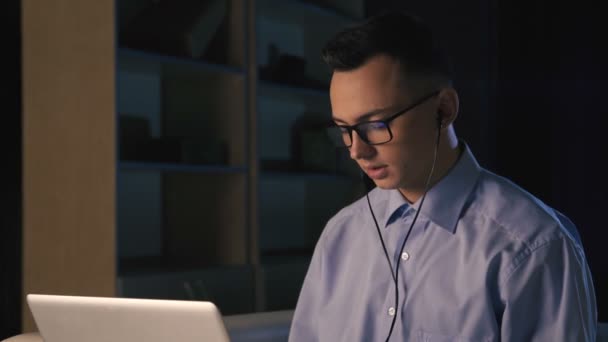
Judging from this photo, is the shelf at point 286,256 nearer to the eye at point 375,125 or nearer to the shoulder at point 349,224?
the shoulder at point 349,224

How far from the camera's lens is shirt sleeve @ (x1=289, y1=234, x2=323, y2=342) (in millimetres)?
1530

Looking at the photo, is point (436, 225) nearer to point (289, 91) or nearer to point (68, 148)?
point (68, 148)

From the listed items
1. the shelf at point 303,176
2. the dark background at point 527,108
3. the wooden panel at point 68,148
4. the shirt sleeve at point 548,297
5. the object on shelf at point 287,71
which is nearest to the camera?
the shirt sleeve at point 548,297

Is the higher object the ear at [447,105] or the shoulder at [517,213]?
the ear at [447,105]

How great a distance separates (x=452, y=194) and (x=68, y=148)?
6.60ft

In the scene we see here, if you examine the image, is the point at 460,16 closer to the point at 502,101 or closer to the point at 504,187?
the point at 502,101

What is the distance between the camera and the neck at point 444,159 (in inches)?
52.3

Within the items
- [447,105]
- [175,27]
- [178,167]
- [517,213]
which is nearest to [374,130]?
[447,105]

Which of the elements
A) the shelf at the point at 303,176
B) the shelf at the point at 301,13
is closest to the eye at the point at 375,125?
the shelf at the point at 303,176

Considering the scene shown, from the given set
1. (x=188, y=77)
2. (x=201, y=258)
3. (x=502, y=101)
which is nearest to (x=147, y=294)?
(x=201, y=258)

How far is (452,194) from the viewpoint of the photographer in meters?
1.32

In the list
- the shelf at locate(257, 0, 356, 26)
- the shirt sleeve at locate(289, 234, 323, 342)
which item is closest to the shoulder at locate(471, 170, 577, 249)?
the shirt sleeve at locate(289, 234, 323, 342)
